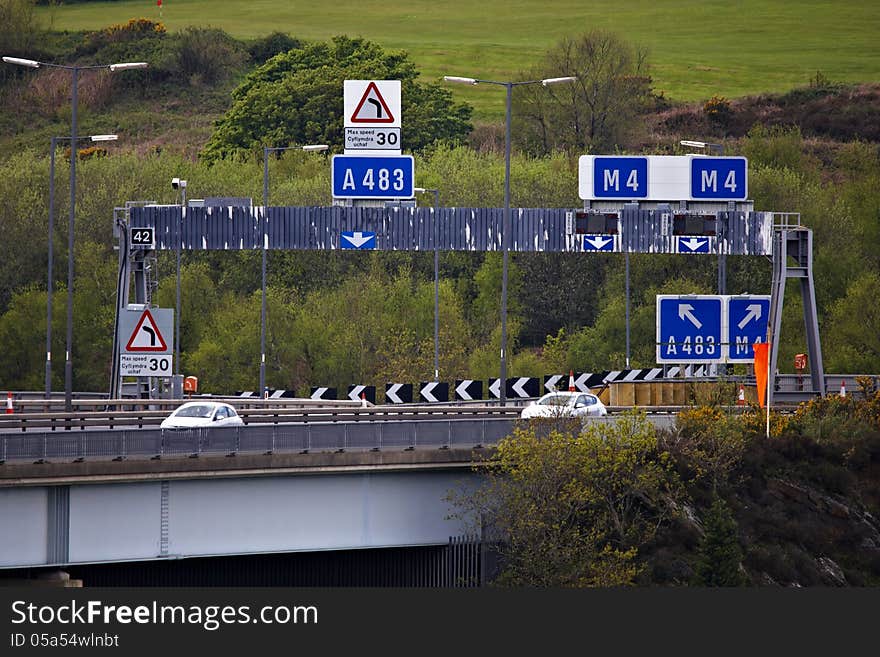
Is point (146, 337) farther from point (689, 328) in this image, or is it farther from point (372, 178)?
point (689, 328)

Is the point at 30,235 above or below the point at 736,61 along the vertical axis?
below

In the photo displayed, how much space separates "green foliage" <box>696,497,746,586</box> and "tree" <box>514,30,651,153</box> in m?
105

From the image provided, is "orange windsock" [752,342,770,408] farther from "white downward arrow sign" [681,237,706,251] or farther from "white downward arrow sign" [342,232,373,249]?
"white downward arrow sign" [342,232,373,249]

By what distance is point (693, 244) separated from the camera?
61750 millimetres

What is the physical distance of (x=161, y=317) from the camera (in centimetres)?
5091

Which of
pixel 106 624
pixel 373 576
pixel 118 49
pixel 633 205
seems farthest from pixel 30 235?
pixel 118 49

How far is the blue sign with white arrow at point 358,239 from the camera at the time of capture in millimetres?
61500

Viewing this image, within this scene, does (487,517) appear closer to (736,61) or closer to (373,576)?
(373,576)

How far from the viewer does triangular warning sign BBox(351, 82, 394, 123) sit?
211 ft

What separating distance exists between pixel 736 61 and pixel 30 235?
101159 millimetres

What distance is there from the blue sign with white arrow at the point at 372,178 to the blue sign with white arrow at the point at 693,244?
9.12 metres

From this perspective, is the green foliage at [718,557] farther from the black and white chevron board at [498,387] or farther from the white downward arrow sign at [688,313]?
the white downward arrow sign at [688,313]

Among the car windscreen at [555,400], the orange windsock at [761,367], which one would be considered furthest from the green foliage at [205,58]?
the car windscreen at [555,400]

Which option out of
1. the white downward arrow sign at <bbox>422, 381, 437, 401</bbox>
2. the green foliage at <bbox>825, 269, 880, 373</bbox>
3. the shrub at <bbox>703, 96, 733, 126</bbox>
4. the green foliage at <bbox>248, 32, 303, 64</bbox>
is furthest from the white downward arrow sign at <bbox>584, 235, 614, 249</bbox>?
the green foliage at <bbox>248, 32, 303, 64</bbox>
